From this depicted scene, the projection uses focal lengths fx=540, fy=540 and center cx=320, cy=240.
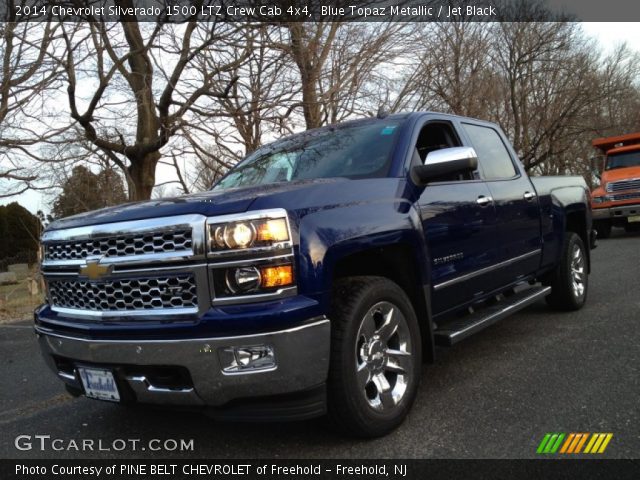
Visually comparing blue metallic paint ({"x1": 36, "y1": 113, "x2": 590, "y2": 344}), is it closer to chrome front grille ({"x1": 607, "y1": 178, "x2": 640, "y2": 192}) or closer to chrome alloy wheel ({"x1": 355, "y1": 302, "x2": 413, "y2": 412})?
chrome alloy wheel ({"x1": 355, "y1": 302, "x2": 413, "y2": 412})

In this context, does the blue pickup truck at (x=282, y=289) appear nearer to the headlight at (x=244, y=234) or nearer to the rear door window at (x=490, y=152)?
the headlight at (x=244, y=234)

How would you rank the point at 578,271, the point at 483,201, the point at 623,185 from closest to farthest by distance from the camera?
the point at 483,201 < the point at 578,271 < the point at 623,185

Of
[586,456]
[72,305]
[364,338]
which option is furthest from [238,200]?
[586,456]

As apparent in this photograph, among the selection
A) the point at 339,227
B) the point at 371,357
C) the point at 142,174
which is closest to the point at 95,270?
the point at 339,227

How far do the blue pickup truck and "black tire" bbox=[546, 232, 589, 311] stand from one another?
196 centimetres

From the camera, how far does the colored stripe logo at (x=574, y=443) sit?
2.63 meters

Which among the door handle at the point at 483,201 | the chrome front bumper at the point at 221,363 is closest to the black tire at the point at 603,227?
the door handle at the point at 483,201

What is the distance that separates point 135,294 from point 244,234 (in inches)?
25.2

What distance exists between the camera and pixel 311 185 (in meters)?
2.84

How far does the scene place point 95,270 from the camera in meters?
2.67

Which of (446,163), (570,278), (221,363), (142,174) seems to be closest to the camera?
(221,363)

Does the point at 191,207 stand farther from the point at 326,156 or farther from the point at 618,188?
the point at 618,188

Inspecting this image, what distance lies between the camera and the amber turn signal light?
2434mm

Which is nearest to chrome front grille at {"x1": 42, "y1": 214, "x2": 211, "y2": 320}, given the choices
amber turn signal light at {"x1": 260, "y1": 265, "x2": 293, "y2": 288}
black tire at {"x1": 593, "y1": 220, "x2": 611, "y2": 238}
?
amber turn signal light at {"x1": 260, "y1": 265, "x2": 293, "y2": 288}
